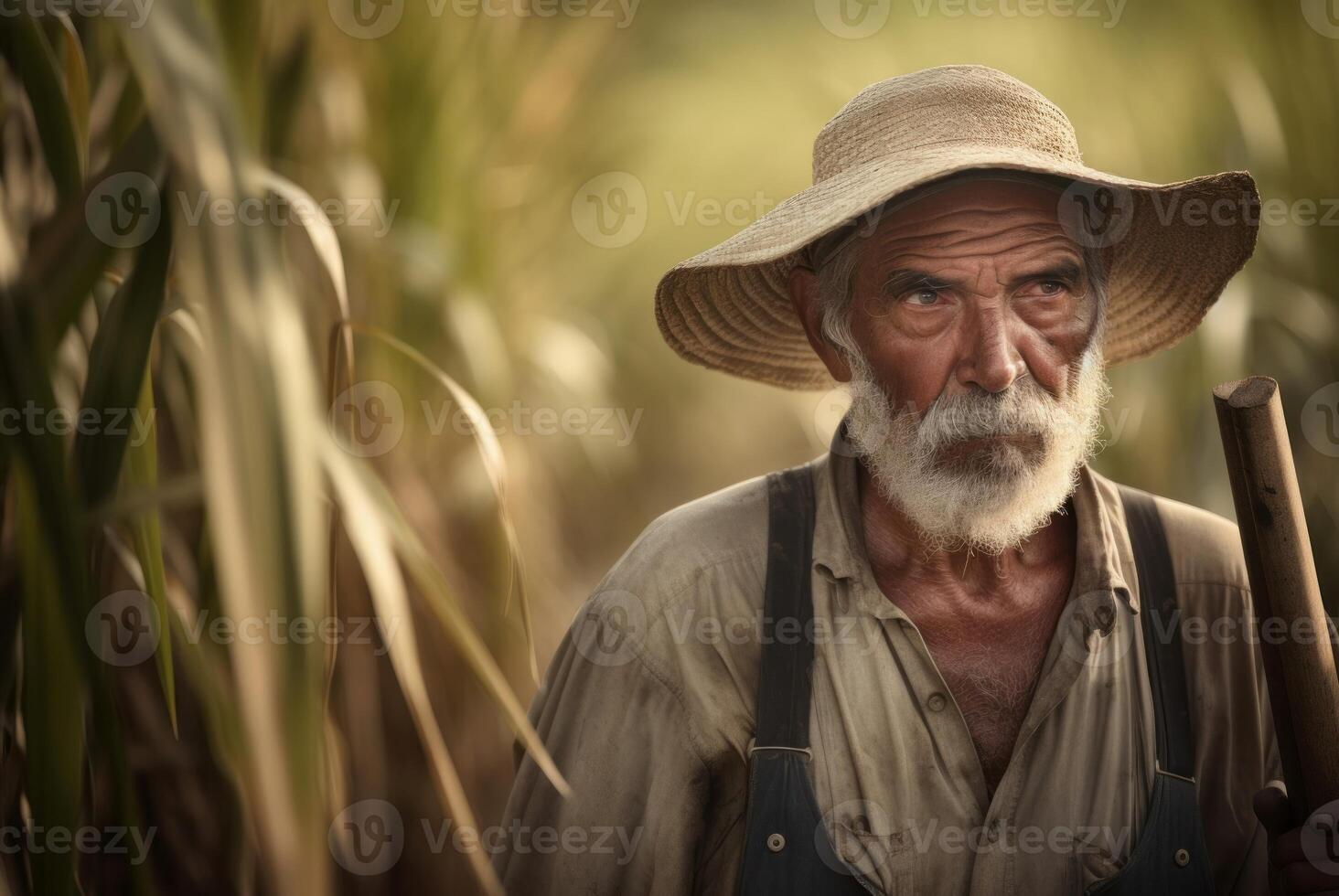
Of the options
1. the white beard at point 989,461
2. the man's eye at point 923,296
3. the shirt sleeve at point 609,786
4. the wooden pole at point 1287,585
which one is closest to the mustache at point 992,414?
the white beard at point 989,461

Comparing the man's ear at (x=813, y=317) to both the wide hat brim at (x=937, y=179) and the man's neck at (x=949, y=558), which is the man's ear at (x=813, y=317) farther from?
the man's neck at (x=949, y=558)

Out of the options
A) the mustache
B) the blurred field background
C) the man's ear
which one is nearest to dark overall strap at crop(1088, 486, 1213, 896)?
the mustache

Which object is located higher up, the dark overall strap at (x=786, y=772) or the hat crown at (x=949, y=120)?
the hat crown at (x=949, y=120)

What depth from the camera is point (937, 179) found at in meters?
1.56

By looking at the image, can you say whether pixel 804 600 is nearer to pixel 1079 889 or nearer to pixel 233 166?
pixel 1079 889

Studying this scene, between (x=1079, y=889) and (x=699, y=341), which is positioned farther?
(x=699, y=341)

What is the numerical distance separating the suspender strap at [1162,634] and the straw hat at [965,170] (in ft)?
1.24

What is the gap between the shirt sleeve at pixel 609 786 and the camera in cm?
157

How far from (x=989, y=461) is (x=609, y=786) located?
0.73 m

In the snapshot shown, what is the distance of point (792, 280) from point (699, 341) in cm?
22

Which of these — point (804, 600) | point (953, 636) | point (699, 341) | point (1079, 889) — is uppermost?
point (699, 341)

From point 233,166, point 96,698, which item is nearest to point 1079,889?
point 96,698

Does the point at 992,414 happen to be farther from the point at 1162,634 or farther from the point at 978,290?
the point at 1162,634

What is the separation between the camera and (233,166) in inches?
39.5
